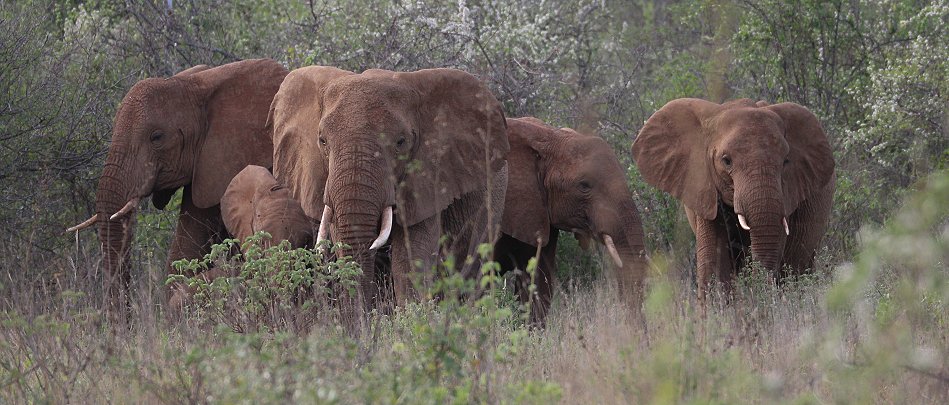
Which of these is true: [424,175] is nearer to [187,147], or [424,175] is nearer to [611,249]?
[187,147]

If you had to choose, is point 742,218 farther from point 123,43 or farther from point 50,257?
point 123,43

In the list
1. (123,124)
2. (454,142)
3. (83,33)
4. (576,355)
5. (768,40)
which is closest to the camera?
(576,355)

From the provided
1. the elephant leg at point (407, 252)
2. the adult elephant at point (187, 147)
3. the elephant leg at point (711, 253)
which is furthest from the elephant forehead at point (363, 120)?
the elephant leg at point (711, 253)

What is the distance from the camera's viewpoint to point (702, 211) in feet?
36.7

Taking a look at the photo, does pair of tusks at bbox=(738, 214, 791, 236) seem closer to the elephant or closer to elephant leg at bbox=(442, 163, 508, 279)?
the elephant

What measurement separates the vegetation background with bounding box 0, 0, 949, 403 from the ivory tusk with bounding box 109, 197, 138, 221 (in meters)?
0.49

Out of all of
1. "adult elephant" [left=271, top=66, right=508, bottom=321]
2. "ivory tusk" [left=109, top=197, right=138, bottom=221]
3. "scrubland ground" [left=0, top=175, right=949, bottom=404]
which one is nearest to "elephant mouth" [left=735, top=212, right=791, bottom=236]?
"adult elephant" [left=271, top=66, right=508, bottom=321]

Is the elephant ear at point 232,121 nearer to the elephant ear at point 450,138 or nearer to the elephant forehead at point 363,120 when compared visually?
the elephant ear at point 450,138

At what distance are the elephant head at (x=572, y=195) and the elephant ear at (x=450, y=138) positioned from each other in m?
1.71

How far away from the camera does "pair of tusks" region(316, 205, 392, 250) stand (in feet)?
28.5

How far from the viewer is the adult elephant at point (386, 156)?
8695mm

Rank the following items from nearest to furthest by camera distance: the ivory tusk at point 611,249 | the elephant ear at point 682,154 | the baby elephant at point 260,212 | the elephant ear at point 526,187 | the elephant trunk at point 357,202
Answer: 1. the elephant trunk at point 357,202
2. the baby elephant at point 260,212
3. the ivory tusk at point 611,249
4. the elephant ear at point 682,154
5. the elephant ear at point 526,187

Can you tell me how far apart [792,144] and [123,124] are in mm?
4839

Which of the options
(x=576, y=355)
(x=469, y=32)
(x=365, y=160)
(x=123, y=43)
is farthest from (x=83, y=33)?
(x=576, y=355)
